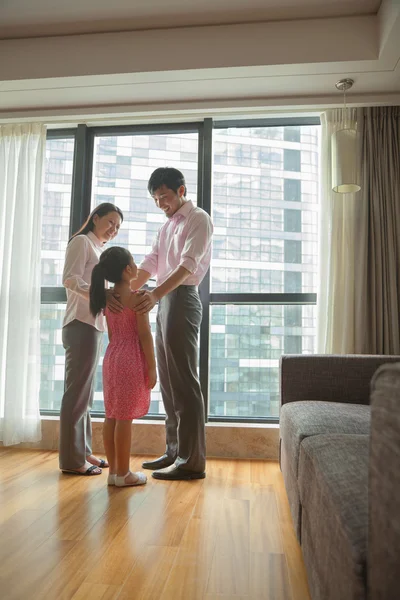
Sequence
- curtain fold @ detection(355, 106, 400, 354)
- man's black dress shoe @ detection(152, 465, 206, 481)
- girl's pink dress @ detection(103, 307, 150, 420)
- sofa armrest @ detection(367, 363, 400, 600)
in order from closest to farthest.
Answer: sofa armrest @ detection(367, 363, 400, 600), girl's pink dress @ detection(103, 307, 150, 420), man's black dress shoe @ detection(152, 465, 206, 481), curtain fold @ detection(355, 106, 400, 354)

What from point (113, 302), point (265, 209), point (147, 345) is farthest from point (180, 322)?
point (265, 209)

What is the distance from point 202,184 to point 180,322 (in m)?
1.23

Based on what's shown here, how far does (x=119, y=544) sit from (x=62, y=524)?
0.30m

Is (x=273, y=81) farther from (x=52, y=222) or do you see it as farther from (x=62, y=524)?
(x=62, y=524)

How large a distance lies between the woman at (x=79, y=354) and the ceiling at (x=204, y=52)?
91 centimetres

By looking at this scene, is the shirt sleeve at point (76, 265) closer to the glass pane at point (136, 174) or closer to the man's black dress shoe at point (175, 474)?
the glass pane at point (136, 174)

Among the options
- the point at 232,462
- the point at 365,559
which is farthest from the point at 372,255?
the point at 365,559

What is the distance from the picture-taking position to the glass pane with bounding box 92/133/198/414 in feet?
11.3

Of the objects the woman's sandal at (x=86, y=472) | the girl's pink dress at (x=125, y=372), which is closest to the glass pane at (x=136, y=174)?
the woman's sandal at (x=86, y=472)

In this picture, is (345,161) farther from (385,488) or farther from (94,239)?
(385,488)

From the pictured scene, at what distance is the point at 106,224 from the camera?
2.78m

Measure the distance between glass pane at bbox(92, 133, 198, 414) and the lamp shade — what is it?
103cm

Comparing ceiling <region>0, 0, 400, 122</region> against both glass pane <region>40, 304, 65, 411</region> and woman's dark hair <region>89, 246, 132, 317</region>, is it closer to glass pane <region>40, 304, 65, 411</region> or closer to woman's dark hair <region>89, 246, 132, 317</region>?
woman's dark hair <region>89, 246, 132, 317</region>

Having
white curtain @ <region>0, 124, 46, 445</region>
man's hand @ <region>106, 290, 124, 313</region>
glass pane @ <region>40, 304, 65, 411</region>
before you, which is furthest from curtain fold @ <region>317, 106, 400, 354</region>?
white curtain @ <region>0, 124, 46, 445</region>
